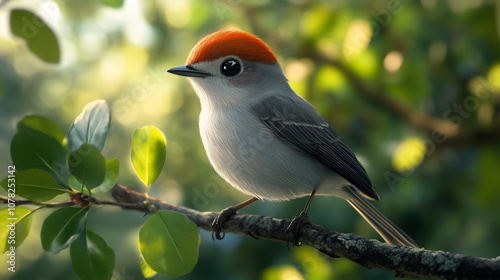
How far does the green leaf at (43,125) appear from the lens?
95cm

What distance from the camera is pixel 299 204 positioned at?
225 cm

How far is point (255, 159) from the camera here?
138 centimetres

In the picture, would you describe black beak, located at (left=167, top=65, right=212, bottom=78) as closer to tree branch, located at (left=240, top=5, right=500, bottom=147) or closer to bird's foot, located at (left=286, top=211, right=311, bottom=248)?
bird's foot, located at (left=286, top=211, right=311, bottom=248)

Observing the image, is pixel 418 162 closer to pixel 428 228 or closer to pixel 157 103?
pixel 428 228

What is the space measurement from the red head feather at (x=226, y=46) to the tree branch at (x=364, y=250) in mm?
458

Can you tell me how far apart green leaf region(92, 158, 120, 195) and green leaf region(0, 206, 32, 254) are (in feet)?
0.51

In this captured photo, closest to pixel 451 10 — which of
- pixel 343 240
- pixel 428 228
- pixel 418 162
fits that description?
pixel 418 162

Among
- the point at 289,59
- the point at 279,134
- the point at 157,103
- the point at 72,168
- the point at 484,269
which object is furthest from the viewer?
the point at 157,103

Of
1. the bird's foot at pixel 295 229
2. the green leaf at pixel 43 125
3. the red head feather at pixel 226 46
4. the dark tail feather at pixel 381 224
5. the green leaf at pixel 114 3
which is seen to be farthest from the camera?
the dark tail feather at pixel 381 224

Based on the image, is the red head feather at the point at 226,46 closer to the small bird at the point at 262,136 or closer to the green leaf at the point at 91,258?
the small bird at the point at 262,136

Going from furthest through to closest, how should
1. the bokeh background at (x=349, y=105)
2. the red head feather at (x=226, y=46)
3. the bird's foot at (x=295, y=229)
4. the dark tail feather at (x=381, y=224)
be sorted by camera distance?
the bokeh background at (x=349, y=105) → the dark tail feather at (x=381, y=224) → the red head feather at (x=226, y=46) → the bird's foot at (x=295, y=229)

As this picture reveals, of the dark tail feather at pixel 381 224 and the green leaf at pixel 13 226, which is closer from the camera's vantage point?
the green leaf at pixel 13 226

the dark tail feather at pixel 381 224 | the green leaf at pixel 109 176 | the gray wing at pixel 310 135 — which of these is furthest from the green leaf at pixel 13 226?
the dark tail feather at pixel 381 224

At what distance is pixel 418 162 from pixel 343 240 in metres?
1.19
